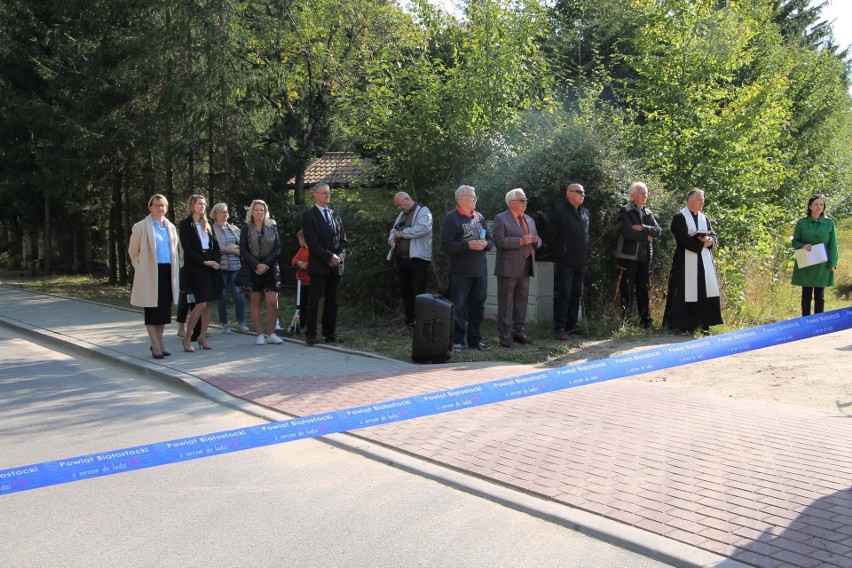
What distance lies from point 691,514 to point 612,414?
2.13m

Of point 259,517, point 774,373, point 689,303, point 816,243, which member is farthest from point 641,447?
point 816,243

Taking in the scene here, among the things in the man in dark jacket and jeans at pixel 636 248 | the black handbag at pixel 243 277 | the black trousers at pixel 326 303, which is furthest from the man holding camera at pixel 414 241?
the man in dark jacket and jeans at pixel 636 248

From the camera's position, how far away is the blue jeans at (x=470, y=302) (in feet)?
30.4

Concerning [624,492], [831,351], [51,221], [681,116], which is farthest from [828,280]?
[51,221]

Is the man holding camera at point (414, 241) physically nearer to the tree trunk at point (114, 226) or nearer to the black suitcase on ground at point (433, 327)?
the black suitcase on ground at point (433, 327)

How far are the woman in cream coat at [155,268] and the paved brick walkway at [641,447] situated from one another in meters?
0.78

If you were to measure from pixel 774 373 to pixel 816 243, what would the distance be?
3303 mm

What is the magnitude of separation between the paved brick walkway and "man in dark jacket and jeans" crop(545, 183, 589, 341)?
195 centimetres

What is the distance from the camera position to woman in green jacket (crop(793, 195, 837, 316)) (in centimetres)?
988

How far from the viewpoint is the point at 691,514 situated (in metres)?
4.06

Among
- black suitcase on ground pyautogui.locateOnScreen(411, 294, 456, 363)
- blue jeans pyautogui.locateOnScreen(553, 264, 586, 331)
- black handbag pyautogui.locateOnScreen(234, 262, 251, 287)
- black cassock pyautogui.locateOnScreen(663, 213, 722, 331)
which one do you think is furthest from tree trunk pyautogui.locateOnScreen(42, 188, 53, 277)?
black cassock pyautogui.locateOnScreen(663, 213, 722, 331)

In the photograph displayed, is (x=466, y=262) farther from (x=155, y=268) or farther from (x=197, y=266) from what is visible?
(x=155, y=268)

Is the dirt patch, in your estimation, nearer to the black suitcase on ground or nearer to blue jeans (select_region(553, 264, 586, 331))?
blue jeans (select_region(553, 264, 586, 331))

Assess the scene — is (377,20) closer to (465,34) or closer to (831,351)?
(465,34)
